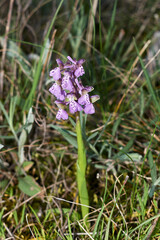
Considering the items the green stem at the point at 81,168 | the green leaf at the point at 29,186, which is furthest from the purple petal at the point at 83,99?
the green leaf at the point at 29,186

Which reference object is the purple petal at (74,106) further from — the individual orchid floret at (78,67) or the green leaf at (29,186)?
the green leaf at (29,186)

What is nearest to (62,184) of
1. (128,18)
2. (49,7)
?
(49,7)

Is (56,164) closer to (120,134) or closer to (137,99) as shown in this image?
(120,134)

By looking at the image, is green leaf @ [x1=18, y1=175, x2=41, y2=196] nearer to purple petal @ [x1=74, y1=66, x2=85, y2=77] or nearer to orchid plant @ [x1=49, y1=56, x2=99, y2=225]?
orchid plant @ [x1=49, y1=56, x2=99, y2=225]

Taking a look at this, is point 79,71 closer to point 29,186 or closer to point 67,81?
point 67,81

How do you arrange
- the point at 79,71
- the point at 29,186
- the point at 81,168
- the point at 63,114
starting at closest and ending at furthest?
the point at 79,71 → the point at 63,114 → the point at 81,168 → the point at 29,186

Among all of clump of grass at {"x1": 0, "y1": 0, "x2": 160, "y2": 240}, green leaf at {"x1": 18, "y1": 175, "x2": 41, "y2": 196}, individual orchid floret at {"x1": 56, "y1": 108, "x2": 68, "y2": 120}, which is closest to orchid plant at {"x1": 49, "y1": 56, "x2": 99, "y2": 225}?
individual orchid floret at {"x1": 56, "y1": 108, "x2": 68, "y2": 120}

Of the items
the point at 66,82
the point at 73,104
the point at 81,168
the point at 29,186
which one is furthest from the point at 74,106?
the point at 29,186
